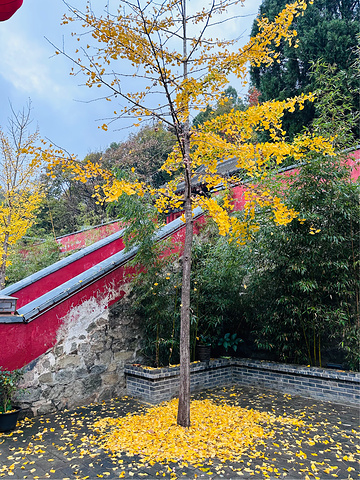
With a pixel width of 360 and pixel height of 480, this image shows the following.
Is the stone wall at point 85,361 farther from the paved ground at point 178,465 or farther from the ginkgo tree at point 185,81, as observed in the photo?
the ginkgo tree at point 185,81

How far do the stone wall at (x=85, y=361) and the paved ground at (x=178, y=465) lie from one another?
235 millimetres

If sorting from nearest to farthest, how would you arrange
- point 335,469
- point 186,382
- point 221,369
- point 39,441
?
point 335,469
point 39,441
point 186,382
point 221,369

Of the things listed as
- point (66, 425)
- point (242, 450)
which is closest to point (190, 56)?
point (242, 450)

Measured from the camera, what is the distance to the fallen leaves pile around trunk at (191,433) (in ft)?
9.21

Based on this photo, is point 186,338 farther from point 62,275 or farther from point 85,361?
point 62,275

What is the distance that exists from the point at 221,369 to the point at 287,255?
2.04m

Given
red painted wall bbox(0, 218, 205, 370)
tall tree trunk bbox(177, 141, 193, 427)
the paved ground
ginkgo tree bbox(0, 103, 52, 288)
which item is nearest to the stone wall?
red painted wall bbox(0, 218, 205, 370)

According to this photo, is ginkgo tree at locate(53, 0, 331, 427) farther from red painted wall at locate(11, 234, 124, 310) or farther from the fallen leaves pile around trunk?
red painted wall at locate(11, 234, 124, 310)

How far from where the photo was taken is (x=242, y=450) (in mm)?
2848

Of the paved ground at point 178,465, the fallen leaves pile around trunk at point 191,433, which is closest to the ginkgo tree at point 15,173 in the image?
the paved ground at point 178,465

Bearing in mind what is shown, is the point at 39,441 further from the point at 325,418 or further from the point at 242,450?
the point at 325,418

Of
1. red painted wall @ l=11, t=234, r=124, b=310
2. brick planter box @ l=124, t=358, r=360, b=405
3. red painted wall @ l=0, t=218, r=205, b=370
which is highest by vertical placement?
red painted wall @ l=11, t=234, r=124, b=310

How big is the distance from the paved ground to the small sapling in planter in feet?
0.34

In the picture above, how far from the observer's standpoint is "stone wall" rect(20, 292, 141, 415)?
3844 millimetres
